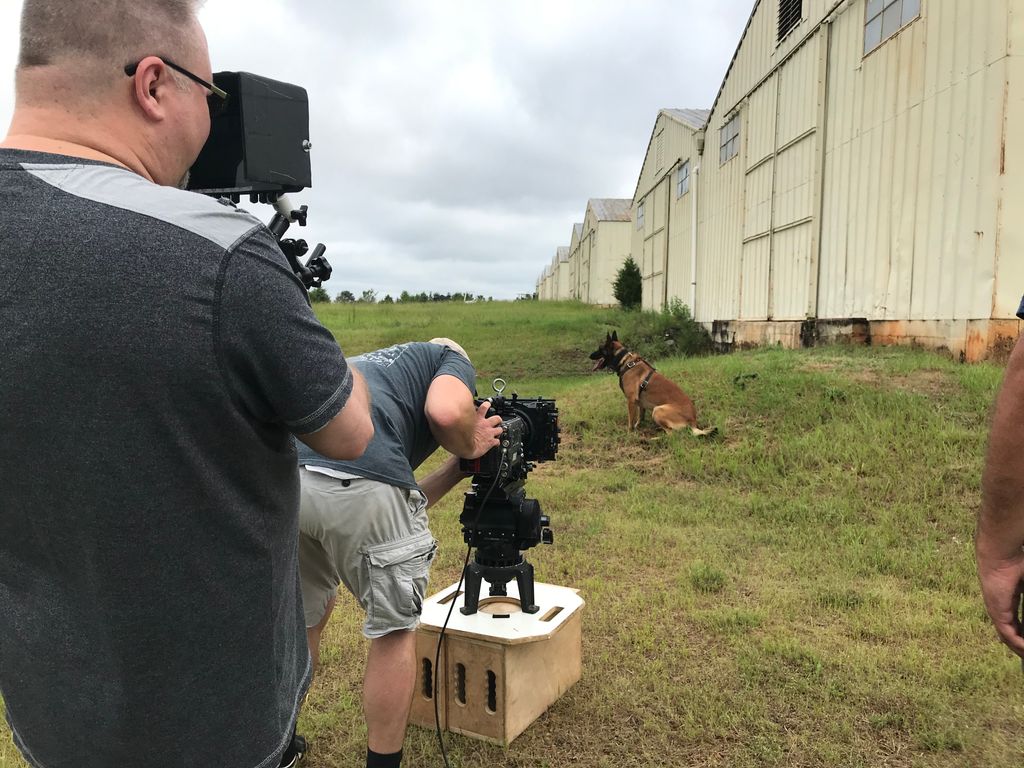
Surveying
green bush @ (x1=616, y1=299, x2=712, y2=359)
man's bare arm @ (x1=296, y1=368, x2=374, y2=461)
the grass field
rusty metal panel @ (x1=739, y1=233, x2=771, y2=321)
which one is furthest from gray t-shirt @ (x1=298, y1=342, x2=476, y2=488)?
green bush @ (x1=616, y1=299, x2=712, y2=359)

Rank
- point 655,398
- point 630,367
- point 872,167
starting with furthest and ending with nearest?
point 872,167
point 630,367
point 655,398

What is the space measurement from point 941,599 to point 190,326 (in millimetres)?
4326

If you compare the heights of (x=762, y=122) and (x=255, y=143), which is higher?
(x=762, y=122)

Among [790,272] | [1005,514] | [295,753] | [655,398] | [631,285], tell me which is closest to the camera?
[1005,514]

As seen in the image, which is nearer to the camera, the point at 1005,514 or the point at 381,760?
the point at 1005,514

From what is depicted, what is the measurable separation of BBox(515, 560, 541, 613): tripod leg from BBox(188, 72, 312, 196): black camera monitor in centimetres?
176

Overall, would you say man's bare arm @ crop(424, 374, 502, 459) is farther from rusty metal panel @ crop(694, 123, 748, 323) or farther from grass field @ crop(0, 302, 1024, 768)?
rusty metal panel @ crop(694, 123, 748, 323)

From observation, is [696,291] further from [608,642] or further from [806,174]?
[608,642]

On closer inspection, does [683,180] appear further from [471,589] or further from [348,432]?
[348,432]

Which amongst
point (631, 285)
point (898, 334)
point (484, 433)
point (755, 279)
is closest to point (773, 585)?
point (484, 433)

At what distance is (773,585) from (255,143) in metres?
3.88

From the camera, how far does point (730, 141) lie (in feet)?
51.9

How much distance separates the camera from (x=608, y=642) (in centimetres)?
358

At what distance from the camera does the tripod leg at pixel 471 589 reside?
2836 millimetres
